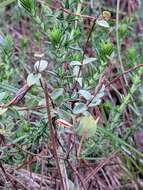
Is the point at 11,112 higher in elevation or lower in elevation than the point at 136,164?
higher

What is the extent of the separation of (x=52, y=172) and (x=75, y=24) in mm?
433

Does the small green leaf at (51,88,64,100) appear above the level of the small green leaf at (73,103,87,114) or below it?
above

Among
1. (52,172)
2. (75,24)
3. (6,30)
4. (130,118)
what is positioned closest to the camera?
(75,24)

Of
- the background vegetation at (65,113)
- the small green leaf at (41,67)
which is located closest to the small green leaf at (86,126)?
the background vegetation at (65,113)

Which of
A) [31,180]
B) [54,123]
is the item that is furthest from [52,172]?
[54,123]

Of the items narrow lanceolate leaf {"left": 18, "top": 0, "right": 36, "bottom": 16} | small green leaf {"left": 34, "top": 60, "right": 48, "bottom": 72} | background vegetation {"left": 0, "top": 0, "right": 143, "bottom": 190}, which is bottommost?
background vegetation {"left": 0, "top": 0, "right": 143, "bottom": 190}

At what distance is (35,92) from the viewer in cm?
122

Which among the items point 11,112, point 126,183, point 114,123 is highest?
point 11,112

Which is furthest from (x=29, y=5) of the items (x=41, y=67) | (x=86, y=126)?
(x=86, y=126)

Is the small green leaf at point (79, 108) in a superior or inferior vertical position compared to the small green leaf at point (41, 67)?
inferior

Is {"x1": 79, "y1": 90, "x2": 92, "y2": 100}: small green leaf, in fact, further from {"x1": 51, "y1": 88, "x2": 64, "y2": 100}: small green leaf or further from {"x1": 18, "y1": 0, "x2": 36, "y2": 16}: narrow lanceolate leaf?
{"x1": 18, "y1": 0, "x2": 36, "y2": 16}: narrow lanceolate leaf

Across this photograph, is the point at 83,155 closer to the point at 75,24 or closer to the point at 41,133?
the point at 41,133

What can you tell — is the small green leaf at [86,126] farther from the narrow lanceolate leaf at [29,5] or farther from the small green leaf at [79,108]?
the narrow lanceolate leaf at [29,5]

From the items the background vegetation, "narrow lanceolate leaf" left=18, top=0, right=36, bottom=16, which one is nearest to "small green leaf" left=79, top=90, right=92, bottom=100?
the background vegetation
